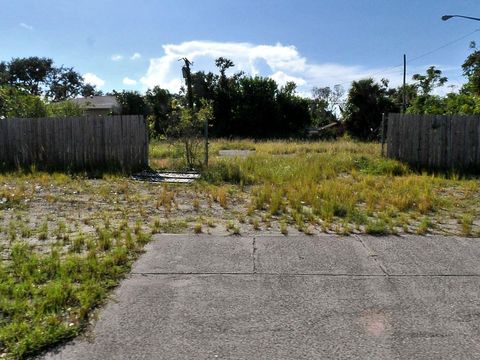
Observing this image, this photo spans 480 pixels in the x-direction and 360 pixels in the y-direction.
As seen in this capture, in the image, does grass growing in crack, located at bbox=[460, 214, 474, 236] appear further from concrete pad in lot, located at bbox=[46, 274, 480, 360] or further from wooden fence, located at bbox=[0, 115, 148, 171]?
wooden fence, located at bbox=[0, 115, 148, 171]

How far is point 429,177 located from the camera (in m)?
11.8

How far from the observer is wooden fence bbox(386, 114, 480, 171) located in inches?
528

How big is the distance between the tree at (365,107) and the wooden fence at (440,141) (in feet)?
82.8

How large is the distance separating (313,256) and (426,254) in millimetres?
1348

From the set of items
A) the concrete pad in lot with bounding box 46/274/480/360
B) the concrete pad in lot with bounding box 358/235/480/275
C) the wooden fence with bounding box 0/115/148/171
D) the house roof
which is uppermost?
the house roof

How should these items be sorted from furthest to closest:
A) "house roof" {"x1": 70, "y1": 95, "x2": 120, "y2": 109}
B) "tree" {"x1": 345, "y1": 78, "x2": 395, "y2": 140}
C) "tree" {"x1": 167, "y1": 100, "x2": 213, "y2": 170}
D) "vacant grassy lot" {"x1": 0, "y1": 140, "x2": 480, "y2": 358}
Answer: "house roof" {"x1": 70, "y1": 95, "x2": 120, "y2": 109} < "tree" {"x1": 345, "y1": 78, "x2": 395, "y2": 140} < "tree" {"x1": 167, "y1": 100, "x2": 213, "y2": 170} < "vacant grassy lot" {"x1": 0, "y1": 140, "x2": 480, "y2": 358}

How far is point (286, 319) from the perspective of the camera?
364cm

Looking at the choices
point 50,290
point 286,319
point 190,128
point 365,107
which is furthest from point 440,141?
point 365,107

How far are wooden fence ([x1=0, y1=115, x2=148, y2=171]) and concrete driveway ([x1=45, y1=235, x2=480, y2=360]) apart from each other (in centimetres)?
819

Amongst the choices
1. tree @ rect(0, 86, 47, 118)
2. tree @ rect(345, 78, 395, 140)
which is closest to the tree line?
tree @ rect(345, 78, 395, 140)

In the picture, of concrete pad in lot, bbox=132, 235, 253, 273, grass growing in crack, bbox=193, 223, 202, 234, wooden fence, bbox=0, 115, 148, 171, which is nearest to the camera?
concrete pad in lot, bbox=132, 235, 253, 273

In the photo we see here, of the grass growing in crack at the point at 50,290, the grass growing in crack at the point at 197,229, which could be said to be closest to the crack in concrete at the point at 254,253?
the grass growing in crack at the point at 197,229

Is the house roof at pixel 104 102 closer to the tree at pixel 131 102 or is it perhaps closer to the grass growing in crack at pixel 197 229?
the tree at pixel 131 102

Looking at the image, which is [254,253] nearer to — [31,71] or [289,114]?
[289,114]
